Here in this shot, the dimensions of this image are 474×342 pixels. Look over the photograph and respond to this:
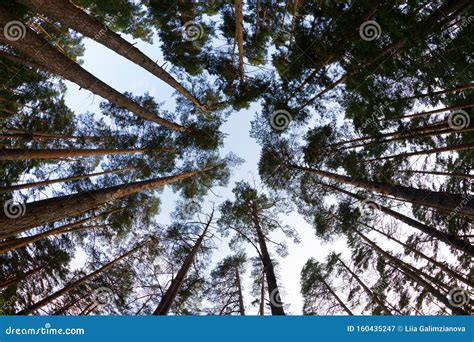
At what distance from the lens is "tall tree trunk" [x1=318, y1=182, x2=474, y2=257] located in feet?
24.2

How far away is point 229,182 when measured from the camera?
15125 millimetres

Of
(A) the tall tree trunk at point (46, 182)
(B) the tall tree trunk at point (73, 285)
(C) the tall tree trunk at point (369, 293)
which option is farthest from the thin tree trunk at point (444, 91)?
(B) the tall tree trunk at point (73, 285)

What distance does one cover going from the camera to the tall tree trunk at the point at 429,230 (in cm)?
736

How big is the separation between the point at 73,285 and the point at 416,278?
998 cm

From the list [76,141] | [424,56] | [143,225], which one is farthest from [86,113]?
[424,56]

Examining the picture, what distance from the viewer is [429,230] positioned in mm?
8359

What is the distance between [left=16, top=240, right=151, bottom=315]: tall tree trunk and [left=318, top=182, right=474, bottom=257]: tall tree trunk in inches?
330

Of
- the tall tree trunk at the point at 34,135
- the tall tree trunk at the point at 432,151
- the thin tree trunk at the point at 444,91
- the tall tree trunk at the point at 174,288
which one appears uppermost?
the tall tree trunk at the point at 34,135

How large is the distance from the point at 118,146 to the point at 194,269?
548 centimetres

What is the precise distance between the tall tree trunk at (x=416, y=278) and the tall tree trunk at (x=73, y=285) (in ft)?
28.2

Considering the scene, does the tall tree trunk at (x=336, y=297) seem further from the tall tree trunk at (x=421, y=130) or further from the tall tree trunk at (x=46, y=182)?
the tall tree trunk at (x=46, y=182)

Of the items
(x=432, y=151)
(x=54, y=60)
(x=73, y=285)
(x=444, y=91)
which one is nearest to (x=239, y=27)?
(x=54, y=60)

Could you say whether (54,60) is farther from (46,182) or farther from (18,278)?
(18,278)

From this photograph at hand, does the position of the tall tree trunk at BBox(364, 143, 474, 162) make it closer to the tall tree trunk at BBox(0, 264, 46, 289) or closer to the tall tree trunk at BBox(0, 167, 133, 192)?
the tall tree trunk at BBox(0, 167, 133, 192)
